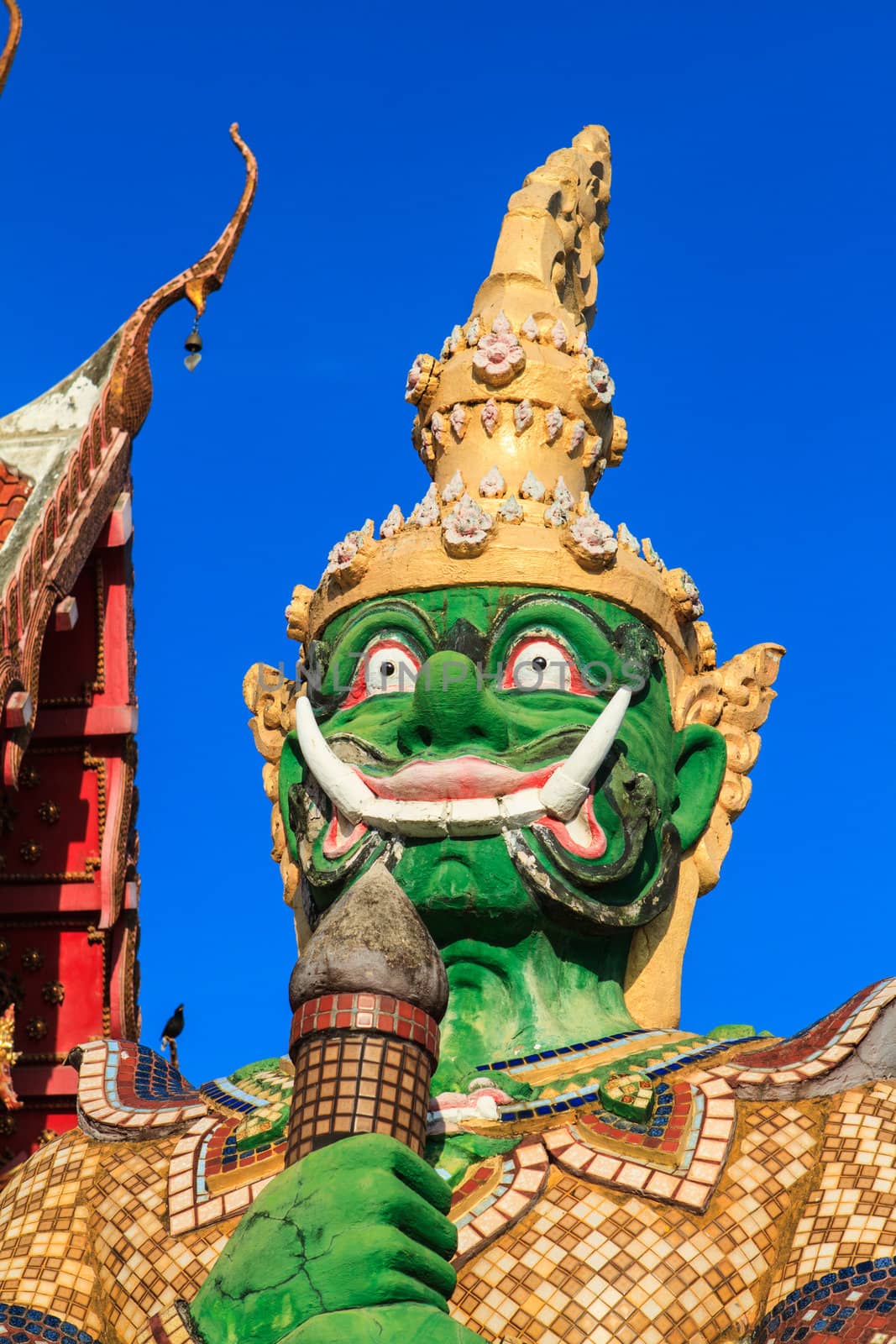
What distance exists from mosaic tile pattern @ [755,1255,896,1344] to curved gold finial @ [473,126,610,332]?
4.19 m

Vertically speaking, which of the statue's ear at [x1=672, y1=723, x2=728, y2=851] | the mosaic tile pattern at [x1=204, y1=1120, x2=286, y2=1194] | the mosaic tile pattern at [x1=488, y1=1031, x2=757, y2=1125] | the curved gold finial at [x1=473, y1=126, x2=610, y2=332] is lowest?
the mosaic tile pattern at [x1=204, y1=1120, x2=286, y2=1194]

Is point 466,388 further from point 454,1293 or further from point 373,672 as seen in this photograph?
point 454,1293

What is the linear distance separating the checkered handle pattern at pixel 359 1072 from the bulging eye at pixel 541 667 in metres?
2.00

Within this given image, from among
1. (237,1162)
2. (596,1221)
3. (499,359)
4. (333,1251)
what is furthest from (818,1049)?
(499,359)

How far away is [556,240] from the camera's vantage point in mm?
10672

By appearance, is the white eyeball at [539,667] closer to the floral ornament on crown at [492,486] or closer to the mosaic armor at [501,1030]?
the mosaic armor at [501,1030]

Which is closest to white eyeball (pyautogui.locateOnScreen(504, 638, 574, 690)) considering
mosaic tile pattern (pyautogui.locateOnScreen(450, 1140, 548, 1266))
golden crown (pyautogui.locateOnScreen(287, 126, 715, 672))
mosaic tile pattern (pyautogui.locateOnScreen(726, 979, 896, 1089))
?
golden crown (pyautogui.locateOnScreen(287, 126, 715, 672))

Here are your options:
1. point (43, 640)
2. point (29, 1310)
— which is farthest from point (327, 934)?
point (43, 640)

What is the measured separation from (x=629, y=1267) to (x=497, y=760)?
1.91m

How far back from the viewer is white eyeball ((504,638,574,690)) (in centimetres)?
918

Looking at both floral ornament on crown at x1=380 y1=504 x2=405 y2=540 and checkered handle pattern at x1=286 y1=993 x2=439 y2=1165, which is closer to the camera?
checkered handle pattern at x1=286 y1=993 x2=439 y2=1165

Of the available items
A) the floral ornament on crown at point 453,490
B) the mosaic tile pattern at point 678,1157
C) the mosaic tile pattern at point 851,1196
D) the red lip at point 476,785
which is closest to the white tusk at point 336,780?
the red lip at point 476,785

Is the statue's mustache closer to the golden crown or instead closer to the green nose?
the green nose

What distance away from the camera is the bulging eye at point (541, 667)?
9180 millimetres
